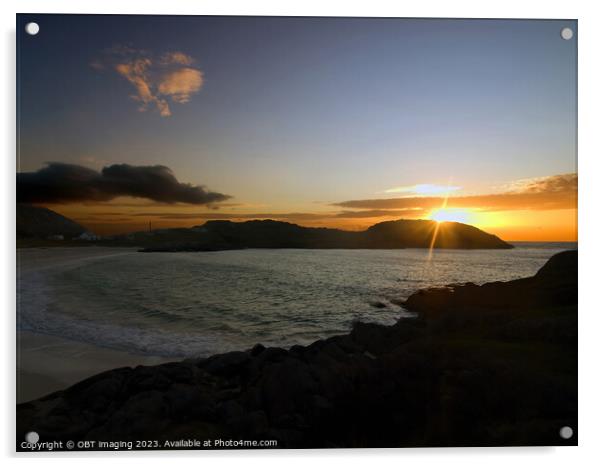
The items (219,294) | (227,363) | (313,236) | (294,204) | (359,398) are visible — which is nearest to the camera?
(359,398)

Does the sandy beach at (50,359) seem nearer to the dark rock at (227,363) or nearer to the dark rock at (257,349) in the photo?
the dark rock at (227,363)

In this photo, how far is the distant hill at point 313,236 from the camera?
5.41 m

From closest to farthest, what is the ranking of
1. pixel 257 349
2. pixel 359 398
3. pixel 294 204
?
pixel 359 398, pixel 257 349, pixel 294 204

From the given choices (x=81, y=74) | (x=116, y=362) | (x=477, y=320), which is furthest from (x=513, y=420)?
(x=81, y=74)

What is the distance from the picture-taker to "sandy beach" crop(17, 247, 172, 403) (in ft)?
13.4

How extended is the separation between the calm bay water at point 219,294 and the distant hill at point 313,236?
25 cm

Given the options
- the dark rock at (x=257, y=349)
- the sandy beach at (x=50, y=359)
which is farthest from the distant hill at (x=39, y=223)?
the dark rock at (x=257, y=349)

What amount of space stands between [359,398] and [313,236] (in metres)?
2.72

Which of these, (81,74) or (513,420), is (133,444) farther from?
(81,74)

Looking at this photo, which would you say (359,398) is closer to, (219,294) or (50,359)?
(219,294)

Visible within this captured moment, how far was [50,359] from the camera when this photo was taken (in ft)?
14.4

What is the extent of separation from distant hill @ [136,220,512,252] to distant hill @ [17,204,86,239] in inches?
40.6

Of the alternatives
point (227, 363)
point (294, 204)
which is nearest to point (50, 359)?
point (227, 363)

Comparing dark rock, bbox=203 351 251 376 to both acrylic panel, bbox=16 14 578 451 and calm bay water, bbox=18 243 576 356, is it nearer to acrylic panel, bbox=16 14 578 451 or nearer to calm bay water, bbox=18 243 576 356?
acrylic panel, bbox=16 14 578 451
